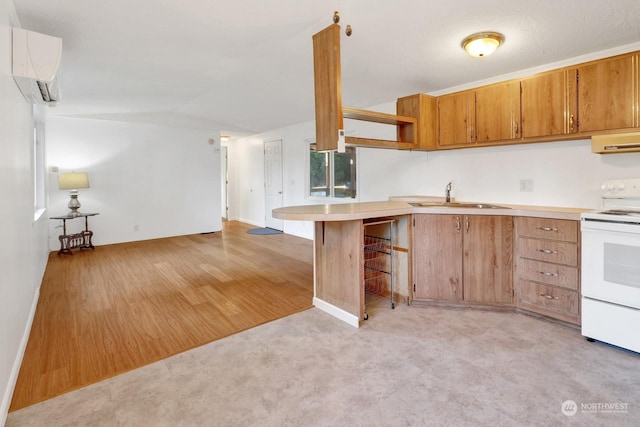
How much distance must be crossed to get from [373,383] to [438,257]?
1514mm

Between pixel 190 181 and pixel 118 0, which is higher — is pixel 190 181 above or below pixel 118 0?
below

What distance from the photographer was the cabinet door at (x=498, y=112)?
315 cm

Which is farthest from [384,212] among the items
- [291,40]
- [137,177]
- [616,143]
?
[137,177]

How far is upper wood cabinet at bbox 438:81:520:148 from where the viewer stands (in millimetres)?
3180

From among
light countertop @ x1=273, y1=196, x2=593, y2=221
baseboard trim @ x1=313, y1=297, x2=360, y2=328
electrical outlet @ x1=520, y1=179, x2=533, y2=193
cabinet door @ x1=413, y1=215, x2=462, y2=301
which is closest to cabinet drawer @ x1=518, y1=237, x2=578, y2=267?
light countertop @ x1=273, y1=196, x2=593, y2=221

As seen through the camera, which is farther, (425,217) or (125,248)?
(125,248)

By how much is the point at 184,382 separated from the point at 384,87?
3.67 metres

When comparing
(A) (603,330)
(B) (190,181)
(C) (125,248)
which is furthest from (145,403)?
(B) (190,181)

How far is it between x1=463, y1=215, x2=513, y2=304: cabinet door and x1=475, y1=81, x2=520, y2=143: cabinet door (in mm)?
925

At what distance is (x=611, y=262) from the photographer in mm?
2293

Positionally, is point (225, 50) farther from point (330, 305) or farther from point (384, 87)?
point (330, 305)

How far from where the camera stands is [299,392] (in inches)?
74.0

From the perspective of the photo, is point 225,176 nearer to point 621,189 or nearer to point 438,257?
point 438,257

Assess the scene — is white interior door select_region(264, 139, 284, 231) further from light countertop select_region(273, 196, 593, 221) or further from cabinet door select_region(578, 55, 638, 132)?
cabinet door select_region(578, 55, 638, 132)
